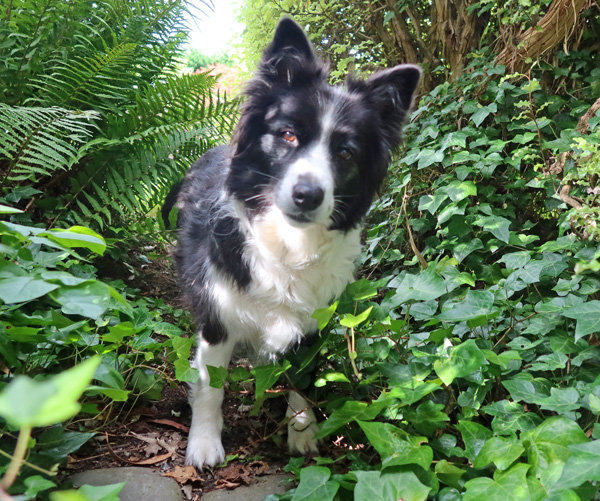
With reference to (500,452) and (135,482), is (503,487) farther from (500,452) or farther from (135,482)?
(135,482)

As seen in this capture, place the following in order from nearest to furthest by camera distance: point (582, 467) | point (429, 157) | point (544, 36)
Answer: point (582, 467), point (544, 36), point (429, 157)

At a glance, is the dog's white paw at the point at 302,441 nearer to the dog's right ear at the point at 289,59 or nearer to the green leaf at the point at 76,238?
the green leaf at the point at 76,238

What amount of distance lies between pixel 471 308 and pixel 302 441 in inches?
41.2

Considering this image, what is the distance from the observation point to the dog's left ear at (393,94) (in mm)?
2512

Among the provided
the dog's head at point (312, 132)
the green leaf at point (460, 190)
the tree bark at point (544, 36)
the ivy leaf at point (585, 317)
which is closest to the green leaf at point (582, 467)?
the ivy leaf at point (585, 317)

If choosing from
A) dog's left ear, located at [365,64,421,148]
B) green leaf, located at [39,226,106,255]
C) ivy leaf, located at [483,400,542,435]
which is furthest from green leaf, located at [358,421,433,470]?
dog's left ear, located at [365,64,421,148]

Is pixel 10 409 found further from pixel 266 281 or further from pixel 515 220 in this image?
pixel 515 220

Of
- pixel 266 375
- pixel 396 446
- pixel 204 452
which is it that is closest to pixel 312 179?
pixel 266 375

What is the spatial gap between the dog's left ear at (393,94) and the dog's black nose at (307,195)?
2.48 ft

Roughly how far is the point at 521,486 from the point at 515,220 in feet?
7.34

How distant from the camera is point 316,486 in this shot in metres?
1.65

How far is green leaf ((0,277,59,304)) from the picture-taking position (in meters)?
1.08

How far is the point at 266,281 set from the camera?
2.39m

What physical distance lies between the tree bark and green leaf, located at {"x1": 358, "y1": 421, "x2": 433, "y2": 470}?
2492mm
